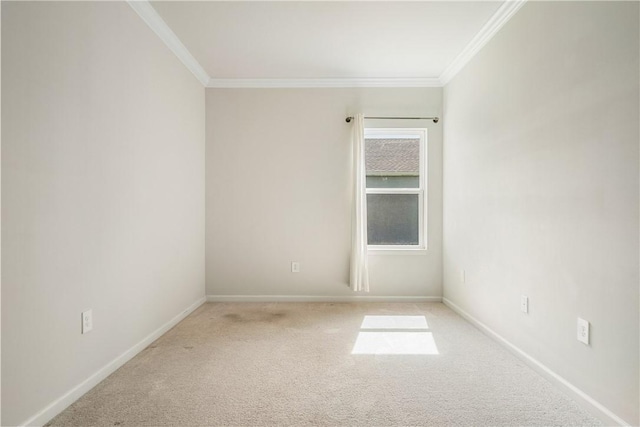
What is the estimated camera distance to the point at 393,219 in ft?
13.7

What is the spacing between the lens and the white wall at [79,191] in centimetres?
158

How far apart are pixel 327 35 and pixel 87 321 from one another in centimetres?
272

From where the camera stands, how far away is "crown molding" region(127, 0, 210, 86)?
2540 millimetres

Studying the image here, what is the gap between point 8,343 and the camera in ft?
5.02

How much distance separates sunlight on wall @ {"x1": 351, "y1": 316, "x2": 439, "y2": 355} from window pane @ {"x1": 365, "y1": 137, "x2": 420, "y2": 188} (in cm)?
155

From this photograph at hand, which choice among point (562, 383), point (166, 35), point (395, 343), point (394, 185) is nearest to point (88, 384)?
point (395, 343)

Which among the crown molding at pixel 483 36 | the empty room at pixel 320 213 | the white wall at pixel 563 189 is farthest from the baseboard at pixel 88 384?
the crown molding at pixel 483 36

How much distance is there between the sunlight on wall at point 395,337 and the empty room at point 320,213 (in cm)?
3

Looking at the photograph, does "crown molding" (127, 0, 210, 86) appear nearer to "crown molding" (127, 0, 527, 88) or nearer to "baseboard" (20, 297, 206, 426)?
"crown molding" (127, 0, 527, 88)

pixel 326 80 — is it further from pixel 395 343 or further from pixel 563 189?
pixel 395 343

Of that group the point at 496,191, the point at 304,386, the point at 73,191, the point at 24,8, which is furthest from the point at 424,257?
the point at 24,8

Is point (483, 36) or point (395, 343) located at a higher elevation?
point (483, 36)

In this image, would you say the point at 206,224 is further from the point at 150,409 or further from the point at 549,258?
the point at 549,258

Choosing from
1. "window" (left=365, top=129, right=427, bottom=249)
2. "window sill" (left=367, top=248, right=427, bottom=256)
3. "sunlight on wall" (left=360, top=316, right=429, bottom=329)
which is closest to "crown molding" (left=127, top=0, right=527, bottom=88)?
"window" (left=365, top=129, right=427, bottom=249)
